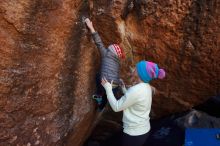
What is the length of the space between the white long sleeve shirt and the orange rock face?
586 millimetres

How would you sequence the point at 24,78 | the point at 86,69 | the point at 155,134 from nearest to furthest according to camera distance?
the point at 24,78 < the point at 86,69 < the point at 155,134

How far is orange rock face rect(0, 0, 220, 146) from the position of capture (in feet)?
12.8

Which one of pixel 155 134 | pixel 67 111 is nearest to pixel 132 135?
pixel 67 111

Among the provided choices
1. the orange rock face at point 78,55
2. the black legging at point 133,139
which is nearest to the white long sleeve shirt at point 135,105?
the black legging at point 133,139

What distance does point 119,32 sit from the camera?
15.5 feet

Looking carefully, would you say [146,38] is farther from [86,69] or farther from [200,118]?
[200,118]

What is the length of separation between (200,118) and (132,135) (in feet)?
7.44

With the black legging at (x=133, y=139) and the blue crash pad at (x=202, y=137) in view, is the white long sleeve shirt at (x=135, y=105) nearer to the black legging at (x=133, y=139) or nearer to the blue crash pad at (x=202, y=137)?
the black legging at (x=133, y=139)

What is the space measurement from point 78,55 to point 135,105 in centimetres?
89

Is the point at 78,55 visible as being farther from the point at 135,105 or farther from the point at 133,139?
the point at 133,139

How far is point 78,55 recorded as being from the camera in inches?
180

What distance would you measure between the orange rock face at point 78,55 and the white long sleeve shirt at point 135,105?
0.59m

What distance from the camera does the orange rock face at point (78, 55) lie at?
12.8 ft

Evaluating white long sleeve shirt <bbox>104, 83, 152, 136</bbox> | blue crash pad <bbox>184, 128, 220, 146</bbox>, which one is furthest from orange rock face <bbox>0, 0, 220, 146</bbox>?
white long sleeve shirt <bbox>104, 83, 152, 136</bbox>
